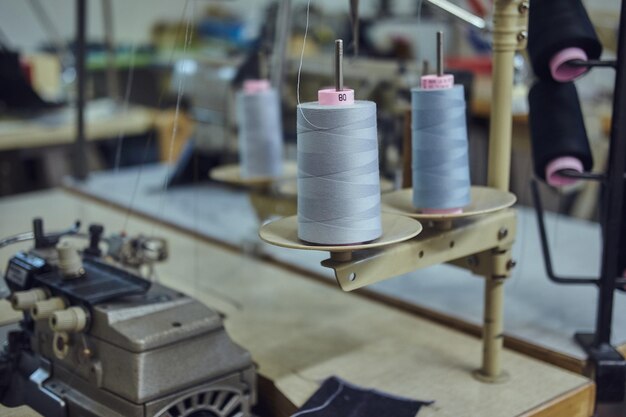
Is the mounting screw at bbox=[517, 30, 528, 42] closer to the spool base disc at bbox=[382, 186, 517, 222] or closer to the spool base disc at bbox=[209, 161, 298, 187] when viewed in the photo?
the spool base disc at bbox=[382, 186, 517, 222]

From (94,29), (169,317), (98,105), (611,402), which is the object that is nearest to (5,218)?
(169,317)

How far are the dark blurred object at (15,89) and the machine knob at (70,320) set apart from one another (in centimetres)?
205

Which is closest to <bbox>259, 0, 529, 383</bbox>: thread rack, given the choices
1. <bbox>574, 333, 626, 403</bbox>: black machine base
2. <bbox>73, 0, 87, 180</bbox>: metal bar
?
<bbox>574, 333, 626, 403</bbox>: black machine base

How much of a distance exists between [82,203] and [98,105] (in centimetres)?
140

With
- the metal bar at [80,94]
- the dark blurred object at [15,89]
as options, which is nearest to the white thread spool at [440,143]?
the metal bar at [80,94]

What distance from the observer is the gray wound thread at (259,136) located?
1389 mm

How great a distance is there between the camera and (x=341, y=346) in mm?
1134

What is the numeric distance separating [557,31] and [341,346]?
0.49m

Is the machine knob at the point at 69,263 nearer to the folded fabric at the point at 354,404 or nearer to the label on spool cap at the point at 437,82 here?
the folded fabric at the point at 354,404

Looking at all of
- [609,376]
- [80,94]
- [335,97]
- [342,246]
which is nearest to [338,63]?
[335,97]

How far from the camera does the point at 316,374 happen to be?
3.41 feet

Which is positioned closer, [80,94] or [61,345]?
[61,345]

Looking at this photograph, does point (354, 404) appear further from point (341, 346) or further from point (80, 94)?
point (80, 94)

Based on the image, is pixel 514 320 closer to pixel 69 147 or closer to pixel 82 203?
pixel 82 203
